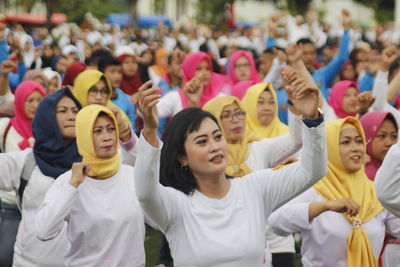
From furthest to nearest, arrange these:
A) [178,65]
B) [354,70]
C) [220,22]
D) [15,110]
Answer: [220,22]
[354,70]
[178,65]
[15,110]

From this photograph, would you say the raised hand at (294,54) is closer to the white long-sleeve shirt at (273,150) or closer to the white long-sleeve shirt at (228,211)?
the white long-sleeve shirt at (273,150)

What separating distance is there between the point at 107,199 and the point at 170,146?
1.13m

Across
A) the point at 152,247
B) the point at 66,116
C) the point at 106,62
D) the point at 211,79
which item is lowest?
the point at 152,247

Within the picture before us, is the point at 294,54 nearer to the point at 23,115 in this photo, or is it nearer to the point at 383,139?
the point at 383,139

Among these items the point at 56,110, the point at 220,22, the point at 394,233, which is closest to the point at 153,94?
the point at 394,233

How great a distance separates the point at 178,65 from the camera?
955 centimetres

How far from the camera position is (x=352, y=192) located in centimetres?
470

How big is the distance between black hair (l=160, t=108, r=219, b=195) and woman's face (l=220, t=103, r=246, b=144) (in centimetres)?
215

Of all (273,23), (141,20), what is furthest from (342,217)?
(141,20)

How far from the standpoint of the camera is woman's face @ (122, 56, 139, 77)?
33.3 ft

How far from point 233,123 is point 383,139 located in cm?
117

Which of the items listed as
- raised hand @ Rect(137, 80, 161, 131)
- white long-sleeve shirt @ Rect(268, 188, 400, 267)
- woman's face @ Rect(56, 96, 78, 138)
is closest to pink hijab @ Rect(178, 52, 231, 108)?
woman's face @ Rect(56, 96, 78, 138)

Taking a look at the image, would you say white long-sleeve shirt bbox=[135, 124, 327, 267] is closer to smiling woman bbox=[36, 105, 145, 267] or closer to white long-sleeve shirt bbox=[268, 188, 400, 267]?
white long-sleeve shirt bbox=[268, 188, 400, 267]

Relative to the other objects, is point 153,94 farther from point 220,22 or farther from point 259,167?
point 220,22
